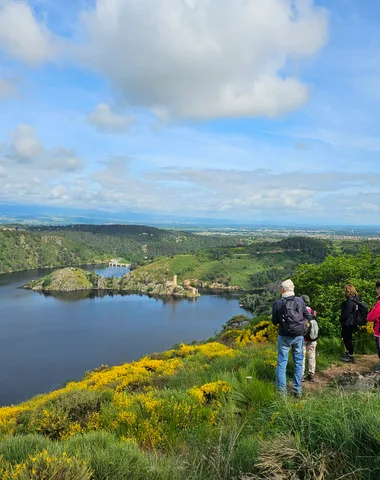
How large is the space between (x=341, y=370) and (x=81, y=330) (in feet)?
265

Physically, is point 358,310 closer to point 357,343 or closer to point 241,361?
point 357,343

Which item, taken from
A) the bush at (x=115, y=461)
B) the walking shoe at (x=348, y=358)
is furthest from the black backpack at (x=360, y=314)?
the bush at (x=115, y=461)

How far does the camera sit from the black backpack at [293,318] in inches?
253

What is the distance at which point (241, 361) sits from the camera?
8430 millimetres

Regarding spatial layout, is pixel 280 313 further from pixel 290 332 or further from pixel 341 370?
pixel 341 370

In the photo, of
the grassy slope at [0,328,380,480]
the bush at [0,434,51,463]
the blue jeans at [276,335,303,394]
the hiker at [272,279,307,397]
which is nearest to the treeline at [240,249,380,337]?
the blue jeans at [276,335,303,394]

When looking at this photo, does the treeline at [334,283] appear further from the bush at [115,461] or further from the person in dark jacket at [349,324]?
the bush at [115,461]

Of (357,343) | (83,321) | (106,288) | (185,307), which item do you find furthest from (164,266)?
(357,343)

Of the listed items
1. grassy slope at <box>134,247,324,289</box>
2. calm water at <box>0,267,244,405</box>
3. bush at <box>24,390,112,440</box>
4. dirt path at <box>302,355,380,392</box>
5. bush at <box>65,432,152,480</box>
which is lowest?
calm water at <box>0,267,244,405</box>

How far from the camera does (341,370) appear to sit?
25.6ft

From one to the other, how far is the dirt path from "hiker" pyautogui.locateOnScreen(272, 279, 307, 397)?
656mm

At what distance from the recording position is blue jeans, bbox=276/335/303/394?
6348mm

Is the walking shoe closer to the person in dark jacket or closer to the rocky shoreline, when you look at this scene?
the person in dark jacket

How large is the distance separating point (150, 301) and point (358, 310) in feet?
388
